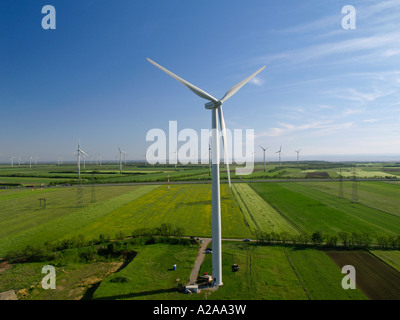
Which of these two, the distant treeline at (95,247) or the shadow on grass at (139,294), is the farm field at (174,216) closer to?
the distant treeline at (95,247)

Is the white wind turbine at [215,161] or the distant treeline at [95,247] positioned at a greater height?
the white wind turbine at [215,161]

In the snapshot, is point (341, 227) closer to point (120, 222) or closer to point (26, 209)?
point (120, 222)

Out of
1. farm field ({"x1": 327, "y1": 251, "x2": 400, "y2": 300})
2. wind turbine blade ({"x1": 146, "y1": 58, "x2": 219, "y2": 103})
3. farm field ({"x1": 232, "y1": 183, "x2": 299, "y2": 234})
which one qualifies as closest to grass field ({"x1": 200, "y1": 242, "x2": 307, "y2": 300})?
farm field ({"x1": 327, "y1": 251, "x2": 400, "y2": 300})

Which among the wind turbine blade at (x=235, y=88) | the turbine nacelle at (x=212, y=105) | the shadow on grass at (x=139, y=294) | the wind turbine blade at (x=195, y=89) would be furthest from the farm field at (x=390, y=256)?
the wind turbine blade at (x=195, y=89)

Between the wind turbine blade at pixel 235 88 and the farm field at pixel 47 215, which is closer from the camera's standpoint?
the wind turbine blade at pixel 235 88

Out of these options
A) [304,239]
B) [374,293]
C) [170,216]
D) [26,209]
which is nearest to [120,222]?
[170,216]

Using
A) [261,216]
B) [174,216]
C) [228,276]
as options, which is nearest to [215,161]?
[228,276]
